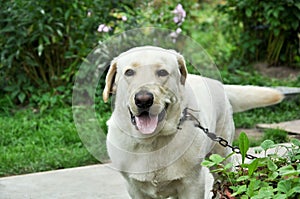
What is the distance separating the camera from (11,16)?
22.7 ft

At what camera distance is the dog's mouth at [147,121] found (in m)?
3.01

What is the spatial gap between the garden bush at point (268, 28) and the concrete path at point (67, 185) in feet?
13.8

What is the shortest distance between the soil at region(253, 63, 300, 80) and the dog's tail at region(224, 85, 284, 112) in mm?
4488

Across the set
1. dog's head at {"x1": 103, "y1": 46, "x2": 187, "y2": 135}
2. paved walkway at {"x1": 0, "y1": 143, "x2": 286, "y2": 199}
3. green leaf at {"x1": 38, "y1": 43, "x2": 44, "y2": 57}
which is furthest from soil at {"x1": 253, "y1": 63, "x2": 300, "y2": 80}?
dog's head at {"x1": 103, "y1": 46, "x2": 187, "y2": 135}

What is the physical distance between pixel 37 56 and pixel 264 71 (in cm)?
329

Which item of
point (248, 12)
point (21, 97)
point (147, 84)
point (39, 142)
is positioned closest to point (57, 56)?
point (21, 97)

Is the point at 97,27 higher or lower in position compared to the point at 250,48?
higher

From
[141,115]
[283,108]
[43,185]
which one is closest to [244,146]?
[141,115]

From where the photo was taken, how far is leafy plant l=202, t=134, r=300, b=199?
2.30 meters

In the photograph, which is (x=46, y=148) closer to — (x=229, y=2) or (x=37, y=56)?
(x=37, y=56)

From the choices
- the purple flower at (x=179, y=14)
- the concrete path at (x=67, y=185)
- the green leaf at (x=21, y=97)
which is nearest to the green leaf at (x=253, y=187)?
the concrete path at (x=67, y=185)

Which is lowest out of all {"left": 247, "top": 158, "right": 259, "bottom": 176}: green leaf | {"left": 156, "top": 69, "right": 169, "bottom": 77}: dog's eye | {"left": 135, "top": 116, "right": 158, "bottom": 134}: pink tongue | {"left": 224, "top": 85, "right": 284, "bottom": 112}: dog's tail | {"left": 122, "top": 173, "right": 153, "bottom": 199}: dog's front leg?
{"left": 122, "top": 173, "right": 153, "bottom": 199}: dog's front leg

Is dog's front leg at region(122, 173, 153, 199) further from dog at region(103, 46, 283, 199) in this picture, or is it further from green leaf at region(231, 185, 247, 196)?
green leaf at region(231, 185, 247, 196)

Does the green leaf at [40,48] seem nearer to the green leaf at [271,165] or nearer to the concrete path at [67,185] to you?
the concrete path at [67,185]
